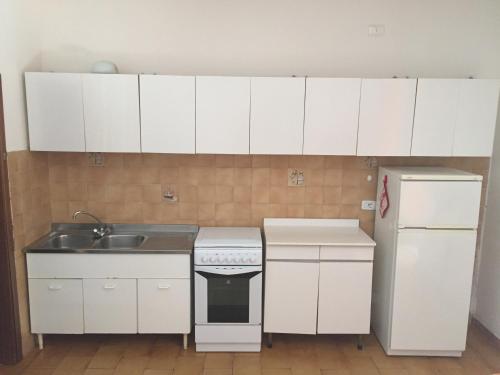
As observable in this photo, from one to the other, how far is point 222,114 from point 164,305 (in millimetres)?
1529

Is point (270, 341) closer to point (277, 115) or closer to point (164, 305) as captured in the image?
point (164, 305)

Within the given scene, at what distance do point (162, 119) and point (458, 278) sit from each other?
2529mm

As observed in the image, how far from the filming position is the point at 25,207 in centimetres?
294

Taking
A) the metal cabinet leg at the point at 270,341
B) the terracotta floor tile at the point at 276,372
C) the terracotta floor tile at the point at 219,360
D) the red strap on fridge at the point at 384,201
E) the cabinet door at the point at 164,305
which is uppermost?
the red strap on fridge at the point at 384,201

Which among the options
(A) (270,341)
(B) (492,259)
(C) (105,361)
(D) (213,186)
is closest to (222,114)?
(D) (213,186)

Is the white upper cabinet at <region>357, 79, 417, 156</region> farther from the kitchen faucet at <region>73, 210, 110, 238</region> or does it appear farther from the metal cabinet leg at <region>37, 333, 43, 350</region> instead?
the metal cabinet leg at <region>37, 333, 43, 350</region>

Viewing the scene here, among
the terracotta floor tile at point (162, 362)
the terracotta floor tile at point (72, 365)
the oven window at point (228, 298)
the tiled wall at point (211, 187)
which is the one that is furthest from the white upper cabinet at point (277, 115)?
the terracotta floor tile at point (72, 365)

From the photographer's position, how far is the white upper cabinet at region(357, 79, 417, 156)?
9.55 ft

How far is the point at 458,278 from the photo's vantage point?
2.91 m

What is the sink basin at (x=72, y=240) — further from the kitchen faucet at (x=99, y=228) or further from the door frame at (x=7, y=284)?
the door frame at (x=7, y=284)

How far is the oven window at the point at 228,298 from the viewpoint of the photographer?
2961 mm

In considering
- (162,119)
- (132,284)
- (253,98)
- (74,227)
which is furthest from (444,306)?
(74,227)

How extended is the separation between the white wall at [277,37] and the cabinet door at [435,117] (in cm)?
45

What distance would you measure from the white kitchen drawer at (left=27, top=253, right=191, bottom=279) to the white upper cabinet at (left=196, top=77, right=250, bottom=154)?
2.92 ft
